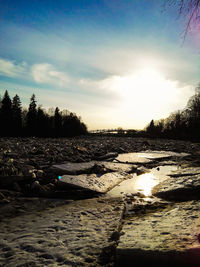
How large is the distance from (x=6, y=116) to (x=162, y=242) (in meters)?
33.2

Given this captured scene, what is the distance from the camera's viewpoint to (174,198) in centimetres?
227

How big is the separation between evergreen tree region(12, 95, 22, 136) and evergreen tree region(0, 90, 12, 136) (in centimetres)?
98

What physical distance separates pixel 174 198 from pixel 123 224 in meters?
1.04

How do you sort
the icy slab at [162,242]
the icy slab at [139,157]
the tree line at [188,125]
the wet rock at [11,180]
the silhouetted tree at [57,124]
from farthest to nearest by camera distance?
the silhouetted tree at [57,124], the tree line at [188,125], the icy slab at [139,157], the wet rock at [11,180], the icy slab at [162,242]

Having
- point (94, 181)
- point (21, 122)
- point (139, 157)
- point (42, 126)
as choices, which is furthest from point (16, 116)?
point (94, 181)

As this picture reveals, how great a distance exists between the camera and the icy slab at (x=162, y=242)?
0.97 m

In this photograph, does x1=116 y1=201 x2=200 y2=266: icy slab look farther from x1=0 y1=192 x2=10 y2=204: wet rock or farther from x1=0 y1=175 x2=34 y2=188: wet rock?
x1=0 y1=175 x2=34 y2=188: wet rock

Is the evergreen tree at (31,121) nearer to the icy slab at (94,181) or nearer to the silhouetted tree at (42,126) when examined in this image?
the silhouetted tree at (42,126)

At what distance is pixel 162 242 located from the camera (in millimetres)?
1104

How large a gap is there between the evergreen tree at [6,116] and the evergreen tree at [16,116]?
975 millimetres

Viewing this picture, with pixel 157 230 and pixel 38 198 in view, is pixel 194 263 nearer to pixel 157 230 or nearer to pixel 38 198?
pixel 157 230

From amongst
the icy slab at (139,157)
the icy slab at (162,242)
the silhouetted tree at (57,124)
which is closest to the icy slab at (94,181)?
the icy slab at (162,242)

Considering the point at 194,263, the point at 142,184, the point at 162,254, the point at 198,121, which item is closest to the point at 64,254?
the point at 162,254

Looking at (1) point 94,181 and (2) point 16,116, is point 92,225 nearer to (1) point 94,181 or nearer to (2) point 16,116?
(1) point 94,181
